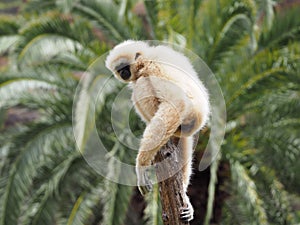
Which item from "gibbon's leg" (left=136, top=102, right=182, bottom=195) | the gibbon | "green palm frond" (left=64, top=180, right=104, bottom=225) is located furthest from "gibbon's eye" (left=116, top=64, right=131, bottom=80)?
"green palm frond" (left=64, top=180, right=104, bottom=225)

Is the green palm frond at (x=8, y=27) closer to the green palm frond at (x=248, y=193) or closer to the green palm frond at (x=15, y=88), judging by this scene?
the green palm frond at (x=15, y=88)

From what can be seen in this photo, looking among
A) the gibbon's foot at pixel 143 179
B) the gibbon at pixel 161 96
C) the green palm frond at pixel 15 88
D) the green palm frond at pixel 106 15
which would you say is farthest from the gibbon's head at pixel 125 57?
the green palm frond at pixel 106 15

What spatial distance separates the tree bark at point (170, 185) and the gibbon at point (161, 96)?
0.06 metres

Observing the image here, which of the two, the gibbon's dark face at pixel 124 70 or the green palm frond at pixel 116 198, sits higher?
the gibbon's dark face at pixel 124 70

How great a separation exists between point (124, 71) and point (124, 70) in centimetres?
1

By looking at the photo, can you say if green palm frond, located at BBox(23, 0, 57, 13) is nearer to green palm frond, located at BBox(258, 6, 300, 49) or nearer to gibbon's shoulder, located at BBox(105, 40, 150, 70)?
green palm frond, located at BBox(258, 6, 300, 49)

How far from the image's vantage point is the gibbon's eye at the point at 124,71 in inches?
145

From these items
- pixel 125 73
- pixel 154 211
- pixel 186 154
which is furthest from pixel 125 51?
pixel 154 211

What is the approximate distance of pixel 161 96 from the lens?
3.51m

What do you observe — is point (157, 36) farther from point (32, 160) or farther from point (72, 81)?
point (32, 160)

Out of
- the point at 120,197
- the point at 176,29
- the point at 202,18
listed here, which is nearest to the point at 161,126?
the point at 120,197

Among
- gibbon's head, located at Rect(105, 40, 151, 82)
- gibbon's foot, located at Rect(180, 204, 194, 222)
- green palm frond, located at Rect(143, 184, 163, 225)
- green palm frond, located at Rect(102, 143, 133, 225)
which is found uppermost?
gibbon's head, located at Rect(105, 40, 151, 82)

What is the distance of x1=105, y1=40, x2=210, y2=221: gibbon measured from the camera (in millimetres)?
3377

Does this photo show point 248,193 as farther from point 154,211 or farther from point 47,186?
point 47,186
